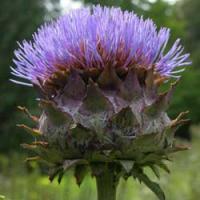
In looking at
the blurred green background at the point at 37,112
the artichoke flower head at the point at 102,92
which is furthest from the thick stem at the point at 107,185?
the blurred green background at the point at 37,112

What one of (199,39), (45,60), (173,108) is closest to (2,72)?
(173,108)

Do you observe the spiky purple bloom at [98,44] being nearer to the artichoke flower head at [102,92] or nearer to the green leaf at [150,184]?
the artichoke flower head at [102,92]

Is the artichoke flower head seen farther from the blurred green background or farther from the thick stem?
the blurred green background

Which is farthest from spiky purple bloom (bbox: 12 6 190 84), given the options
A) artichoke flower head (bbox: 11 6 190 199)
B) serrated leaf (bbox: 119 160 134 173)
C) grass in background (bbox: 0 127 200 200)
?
grass in background (bbox: 0 127 200 200)

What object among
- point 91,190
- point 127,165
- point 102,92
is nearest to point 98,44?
point 102,92

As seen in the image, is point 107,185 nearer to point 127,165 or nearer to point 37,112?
point 127,165

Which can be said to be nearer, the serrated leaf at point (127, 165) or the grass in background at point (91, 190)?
the serrated leaf at point (127, 165)

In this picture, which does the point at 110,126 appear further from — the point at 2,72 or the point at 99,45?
the point at 2,72
